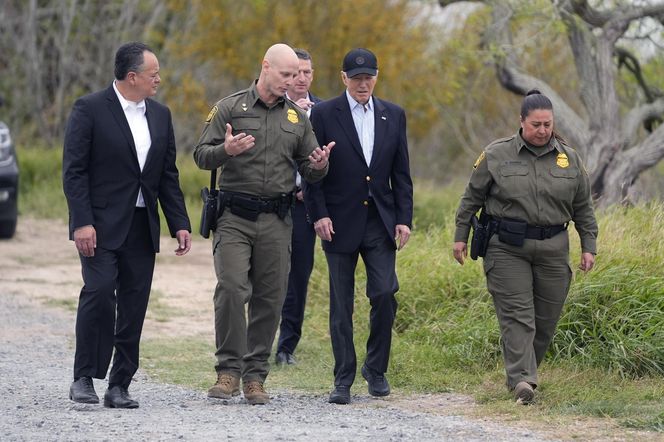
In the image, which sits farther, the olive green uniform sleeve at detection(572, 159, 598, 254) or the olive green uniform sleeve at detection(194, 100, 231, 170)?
the olive green uniform sleeve at detection(572, 159, 598, 254)

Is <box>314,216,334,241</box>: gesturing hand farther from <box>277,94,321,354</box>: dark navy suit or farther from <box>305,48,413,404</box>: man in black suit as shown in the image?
<box>277,94,321,354</box>: dark navy suit

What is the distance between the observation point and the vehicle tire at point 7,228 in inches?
639

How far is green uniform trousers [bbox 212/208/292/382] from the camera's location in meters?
7.20

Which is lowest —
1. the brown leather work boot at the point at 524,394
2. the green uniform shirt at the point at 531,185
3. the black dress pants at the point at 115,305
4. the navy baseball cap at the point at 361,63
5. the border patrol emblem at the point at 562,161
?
the brown leather work boot at the point at 524,394

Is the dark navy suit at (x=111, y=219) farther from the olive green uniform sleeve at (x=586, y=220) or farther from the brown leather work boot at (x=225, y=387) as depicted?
the olive green uniform sleeve at (x=586, y=220)

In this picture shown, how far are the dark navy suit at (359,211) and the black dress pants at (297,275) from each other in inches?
48.3

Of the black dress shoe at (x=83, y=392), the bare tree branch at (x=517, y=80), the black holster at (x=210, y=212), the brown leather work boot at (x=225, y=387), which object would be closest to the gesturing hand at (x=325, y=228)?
the black holster at (x=210, y=212)

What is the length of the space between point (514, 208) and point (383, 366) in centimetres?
123

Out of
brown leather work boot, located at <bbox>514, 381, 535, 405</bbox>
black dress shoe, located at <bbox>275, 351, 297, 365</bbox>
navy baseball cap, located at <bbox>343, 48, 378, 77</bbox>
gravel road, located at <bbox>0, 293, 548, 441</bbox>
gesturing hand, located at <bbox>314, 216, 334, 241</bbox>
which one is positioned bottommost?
black dress shoe, located at <bbox>275, 351, 297, 365</bbox>

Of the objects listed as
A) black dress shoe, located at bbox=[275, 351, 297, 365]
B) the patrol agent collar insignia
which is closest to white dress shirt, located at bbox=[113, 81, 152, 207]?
the patrol agent collar insignia

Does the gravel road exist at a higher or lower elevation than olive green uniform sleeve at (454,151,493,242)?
lower

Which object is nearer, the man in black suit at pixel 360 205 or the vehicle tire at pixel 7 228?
the man in black suit at pixel 360 205

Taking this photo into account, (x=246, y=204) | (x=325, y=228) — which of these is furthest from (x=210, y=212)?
(x=325, y=228)

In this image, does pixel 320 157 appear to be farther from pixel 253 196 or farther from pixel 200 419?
pixel 200 419
